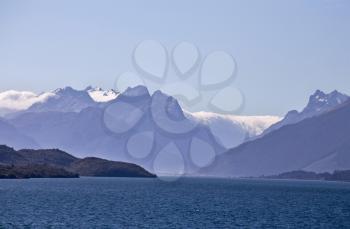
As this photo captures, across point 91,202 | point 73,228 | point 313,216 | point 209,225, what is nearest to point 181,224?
point 209,225

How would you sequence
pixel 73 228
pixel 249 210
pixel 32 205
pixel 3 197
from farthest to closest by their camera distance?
pixel 3 197 → pixel 249 210 → pixel 32 205 → pixel 73 228

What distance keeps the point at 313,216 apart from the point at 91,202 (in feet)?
189

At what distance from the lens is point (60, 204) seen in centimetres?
16150

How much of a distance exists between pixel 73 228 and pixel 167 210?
154ft

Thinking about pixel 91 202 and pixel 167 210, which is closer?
pixel 167 210

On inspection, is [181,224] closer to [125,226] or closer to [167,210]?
[125,226]

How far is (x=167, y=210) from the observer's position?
155m

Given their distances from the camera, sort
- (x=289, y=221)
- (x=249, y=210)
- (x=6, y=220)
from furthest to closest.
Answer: (x=249, y=210)
(x=289, y=221)
(x=6, y=220)

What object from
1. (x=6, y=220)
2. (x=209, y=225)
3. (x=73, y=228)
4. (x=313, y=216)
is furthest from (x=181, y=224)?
(x=313, y=216)

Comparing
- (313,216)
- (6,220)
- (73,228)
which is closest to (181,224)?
(73,228)

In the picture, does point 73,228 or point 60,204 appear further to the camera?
point 60,204

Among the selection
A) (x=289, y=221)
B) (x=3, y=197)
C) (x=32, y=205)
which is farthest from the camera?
(x=3, y=197)

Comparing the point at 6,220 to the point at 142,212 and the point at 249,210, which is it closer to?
the point at 142,212

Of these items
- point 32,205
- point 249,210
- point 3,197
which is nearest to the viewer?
point 32,205
